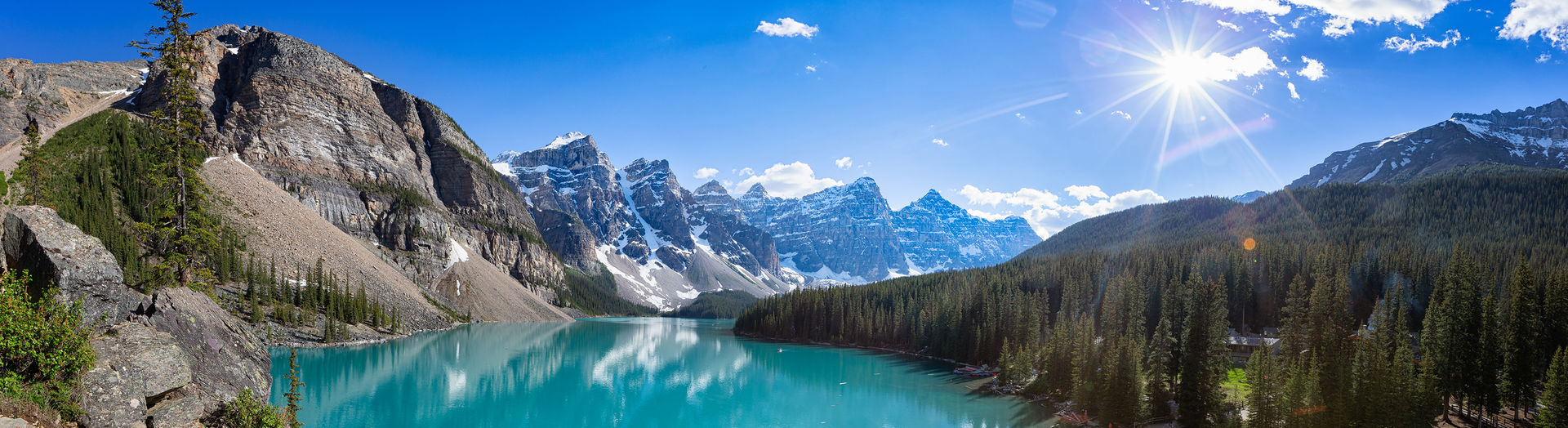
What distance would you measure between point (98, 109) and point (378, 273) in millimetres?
60196

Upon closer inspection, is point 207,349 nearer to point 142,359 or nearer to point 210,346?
point 210,346

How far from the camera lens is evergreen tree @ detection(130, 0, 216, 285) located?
2245cm

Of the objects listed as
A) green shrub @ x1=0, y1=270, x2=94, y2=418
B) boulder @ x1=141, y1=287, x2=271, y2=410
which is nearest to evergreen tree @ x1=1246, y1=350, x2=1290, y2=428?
boulder @ x1=141, y1=287, x2=271, y2=410

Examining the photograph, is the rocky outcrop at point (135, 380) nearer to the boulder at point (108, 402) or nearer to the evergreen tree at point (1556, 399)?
the boulder at point (108, 402)

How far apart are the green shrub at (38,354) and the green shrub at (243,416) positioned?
105 inches

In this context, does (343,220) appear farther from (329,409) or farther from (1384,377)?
(1384,377)

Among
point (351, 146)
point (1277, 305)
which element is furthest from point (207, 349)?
point (351, 146)

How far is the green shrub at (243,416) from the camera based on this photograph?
45.4 feet

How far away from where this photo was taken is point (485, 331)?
104812 mm

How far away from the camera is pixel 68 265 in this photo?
13711 mm

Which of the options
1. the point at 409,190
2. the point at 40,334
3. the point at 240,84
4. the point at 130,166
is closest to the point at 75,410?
the point at 40,334

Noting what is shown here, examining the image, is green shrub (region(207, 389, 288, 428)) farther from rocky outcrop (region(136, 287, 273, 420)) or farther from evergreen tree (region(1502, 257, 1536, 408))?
evergreen tree (region(1502, 257, 1536, 408))

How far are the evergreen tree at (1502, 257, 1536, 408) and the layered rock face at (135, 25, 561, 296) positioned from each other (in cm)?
13552

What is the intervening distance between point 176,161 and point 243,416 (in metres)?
14.7
